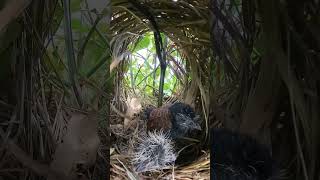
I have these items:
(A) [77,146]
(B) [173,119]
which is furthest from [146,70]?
(A) [77,146]

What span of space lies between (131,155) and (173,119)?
9 centimetres

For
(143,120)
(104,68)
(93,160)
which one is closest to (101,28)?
(104,68)

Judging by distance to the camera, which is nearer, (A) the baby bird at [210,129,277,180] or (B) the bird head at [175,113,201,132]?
(A) the baby bird at [210,129,277,180]

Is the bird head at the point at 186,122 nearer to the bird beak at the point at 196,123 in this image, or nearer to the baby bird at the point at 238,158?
the bird beak at the point at 196,123

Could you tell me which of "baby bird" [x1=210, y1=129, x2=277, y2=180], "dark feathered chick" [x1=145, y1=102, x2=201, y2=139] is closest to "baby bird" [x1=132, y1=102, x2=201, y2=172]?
"dark feathered chick" [x1=145, y1=102, x2=201, y2=139]

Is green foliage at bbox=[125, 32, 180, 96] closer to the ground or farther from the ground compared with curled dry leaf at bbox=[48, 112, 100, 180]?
farther from the ground

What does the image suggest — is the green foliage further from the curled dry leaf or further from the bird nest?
the curled dry leaf

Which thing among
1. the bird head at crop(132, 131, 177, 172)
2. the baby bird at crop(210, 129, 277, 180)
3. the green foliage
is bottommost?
the bird head at crop(132, 131, 177, 172)

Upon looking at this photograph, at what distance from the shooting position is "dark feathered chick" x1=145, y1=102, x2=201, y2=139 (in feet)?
2.16

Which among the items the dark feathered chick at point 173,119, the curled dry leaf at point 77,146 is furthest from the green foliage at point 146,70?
the curled dry leaf at point 77,146

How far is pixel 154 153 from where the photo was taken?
2.14ft

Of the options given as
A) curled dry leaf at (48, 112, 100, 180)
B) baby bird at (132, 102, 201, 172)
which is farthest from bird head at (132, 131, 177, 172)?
curled dry leaf at (48, 112, 100, 180)

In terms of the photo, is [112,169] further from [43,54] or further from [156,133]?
[43,54]

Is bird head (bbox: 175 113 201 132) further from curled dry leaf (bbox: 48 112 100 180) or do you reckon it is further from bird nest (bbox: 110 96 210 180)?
curled dry leaf (bbox: 48 112 100 180)
